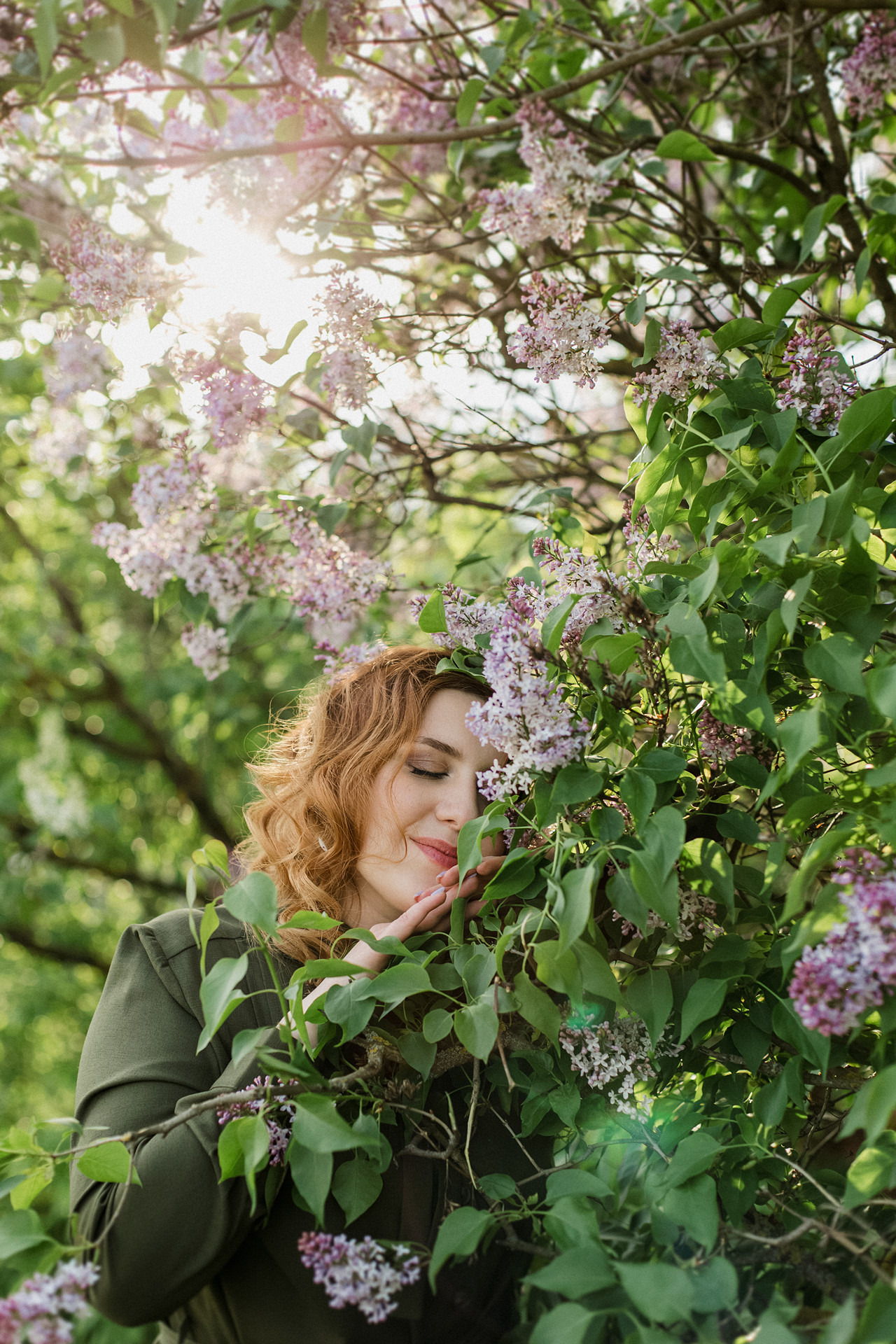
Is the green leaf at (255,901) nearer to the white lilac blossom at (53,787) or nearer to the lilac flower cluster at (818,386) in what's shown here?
the lilac flower cluster at (818,386)

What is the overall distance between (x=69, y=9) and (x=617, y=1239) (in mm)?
1739

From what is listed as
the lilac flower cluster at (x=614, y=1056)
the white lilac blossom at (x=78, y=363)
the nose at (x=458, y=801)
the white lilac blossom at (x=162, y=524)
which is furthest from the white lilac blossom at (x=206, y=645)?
the lilac flower cluster at (x=614, y=1056)

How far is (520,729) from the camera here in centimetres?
89

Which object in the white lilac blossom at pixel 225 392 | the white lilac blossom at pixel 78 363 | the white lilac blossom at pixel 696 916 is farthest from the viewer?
the white lilac blossom at pixel 78 363

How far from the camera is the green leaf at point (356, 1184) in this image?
35.0 inches

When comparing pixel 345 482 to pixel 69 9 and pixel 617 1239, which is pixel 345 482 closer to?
pixel 69 9

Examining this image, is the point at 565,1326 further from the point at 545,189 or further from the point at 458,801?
the point at 545,189

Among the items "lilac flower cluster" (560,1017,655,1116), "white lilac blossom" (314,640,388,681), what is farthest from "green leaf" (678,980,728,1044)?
"white lilac blossom" (314,640,388,681)

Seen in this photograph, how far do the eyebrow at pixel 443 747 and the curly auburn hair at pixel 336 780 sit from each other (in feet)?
0.12

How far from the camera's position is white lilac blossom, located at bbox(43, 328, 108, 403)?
1.79 m

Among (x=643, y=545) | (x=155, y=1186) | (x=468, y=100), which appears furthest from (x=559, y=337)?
(x=155, y=1186)

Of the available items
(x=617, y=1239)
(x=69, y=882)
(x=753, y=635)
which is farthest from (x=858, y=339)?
(x=69, y=882)

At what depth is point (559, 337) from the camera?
1208 millimetres

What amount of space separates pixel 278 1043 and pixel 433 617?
1.67ft
